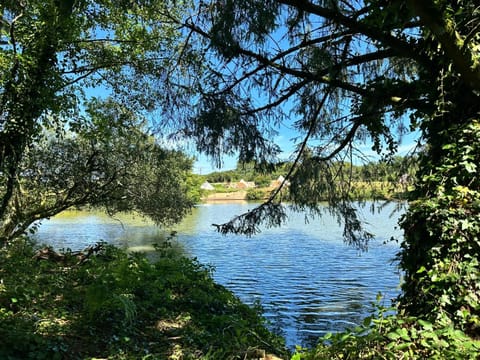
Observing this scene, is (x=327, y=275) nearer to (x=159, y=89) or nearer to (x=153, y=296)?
(x=153, y=296)

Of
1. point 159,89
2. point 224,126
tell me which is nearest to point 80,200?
point 159,89

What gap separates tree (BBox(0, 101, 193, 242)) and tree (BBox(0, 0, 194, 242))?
0.02m

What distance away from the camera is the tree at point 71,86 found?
15.4 feet

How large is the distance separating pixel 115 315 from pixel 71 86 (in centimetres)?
370

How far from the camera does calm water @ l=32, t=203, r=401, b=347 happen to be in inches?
269

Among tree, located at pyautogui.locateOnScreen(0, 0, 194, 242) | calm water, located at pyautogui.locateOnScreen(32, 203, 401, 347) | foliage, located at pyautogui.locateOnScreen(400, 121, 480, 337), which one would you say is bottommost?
calm water, located at pyautogui.locateOnScreen(32, 203, 401, 347)

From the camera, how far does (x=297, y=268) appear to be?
11.3 metres

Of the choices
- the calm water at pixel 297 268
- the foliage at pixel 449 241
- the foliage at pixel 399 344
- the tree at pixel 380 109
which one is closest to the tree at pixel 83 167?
the calm water at pixel 297 268

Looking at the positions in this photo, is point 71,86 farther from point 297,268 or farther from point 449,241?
point 297,268

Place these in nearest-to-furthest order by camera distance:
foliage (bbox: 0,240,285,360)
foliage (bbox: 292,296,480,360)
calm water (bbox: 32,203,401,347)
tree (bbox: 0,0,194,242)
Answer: foliage (bbox: 292,296,480,360) → foliage (bbox: 0,240,285,360) → tree (bbox: 0,0,194,242) → calm water (bbox: 32,203,401,347)

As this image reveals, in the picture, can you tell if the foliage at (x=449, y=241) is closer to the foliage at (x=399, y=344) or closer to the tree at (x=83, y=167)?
the foliage at (x=399, y=344)

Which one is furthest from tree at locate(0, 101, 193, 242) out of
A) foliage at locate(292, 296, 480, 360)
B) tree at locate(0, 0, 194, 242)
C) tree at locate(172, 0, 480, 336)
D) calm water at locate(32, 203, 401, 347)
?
foliage at locate(292, 296, 480, 360)

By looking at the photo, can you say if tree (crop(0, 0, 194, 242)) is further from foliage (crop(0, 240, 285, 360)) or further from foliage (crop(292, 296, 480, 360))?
foliage (crop(292, 296, 480, 360))

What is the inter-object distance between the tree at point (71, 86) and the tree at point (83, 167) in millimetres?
19
